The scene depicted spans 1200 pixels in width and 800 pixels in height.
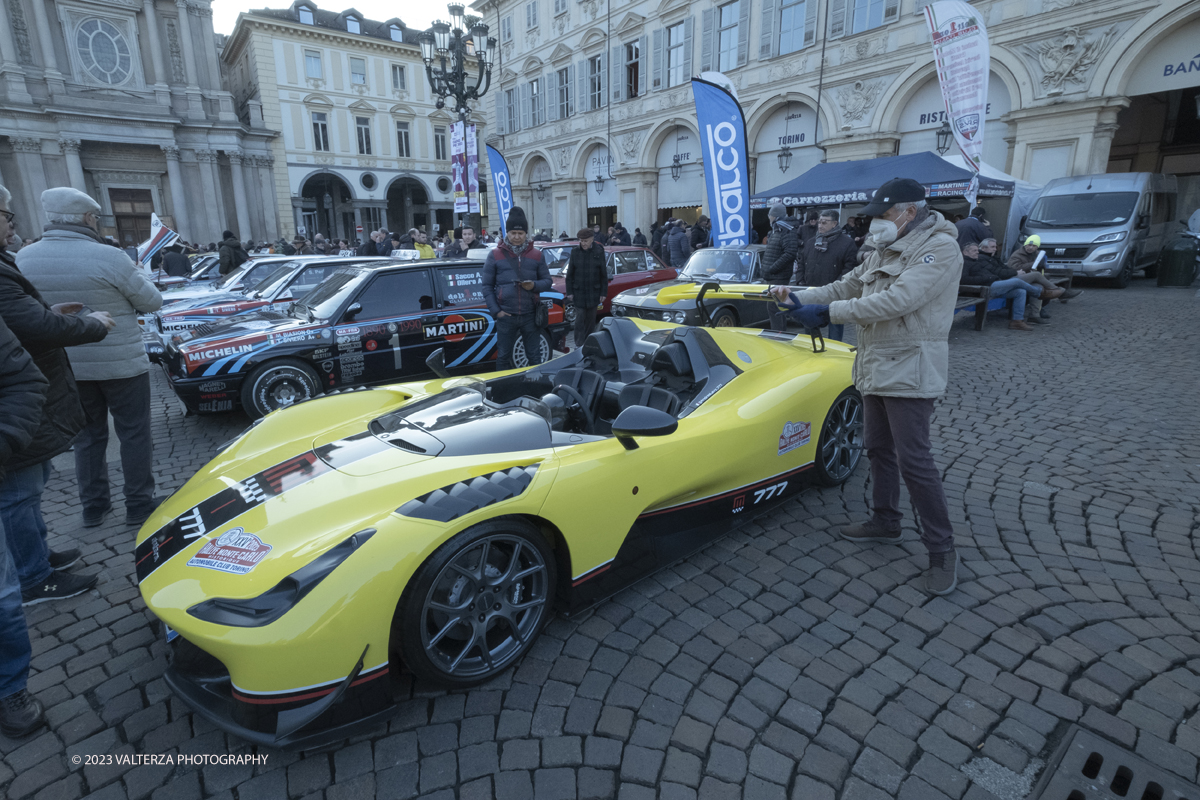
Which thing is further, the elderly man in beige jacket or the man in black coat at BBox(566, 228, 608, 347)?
the man in black coat at BBox(566, 228, 608, 347)

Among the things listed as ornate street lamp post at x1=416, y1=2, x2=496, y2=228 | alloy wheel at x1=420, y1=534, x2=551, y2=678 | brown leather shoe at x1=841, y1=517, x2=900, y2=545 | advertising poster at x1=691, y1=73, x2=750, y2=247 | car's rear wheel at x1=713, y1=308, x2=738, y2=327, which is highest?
ornate street lamp post at x1=416, y1=2, x2=496, y2=228

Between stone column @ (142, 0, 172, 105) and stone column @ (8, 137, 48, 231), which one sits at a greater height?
stone column @ (142, 0, 172, 105)

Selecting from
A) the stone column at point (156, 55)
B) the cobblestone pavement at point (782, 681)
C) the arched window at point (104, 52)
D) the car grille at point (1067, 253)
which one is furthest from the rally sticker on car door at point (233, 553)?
Answer: the arched window at point (104, 52)

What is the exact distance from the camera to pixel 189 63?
30250 millimetres

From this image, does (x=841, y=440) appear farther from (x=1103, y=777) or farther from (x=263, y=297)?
(x=263, y=297)

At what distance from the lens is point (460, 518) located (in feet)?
6.97

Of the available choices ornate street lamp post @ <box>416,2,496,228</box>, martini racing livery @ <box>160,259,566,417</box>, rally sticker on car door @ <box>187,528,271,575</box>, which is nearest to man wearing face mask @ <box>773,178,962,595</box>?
rally sticker on car door @ <box>187,528,271,575</box>

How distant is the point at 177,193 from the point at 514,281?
3302cm

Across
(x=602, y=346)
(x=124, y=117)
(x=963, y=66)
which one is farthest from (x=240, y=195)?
(x=602, y=346)

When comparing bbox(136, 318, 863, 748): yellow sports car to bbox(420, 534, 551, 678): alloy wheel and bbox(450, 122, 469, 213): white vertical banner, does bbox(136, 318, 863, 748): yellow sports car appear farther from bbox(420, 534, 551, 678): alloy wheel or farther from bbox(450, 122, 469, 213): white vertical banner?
bbox(450, 122, 469, 213): white vertical banner

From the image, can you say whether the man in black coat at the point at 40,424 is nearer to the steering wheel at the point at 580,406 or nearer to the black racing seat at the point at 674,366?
the steering wheel at the point at 580,406

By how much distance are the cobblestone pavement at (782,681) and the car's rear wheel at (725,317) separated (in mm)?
4761

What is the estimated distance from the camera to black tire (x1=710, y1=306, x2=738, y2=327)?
8277 millimetres

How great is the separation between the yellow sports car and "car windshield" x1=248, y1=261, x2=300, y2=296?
18.9 ft
